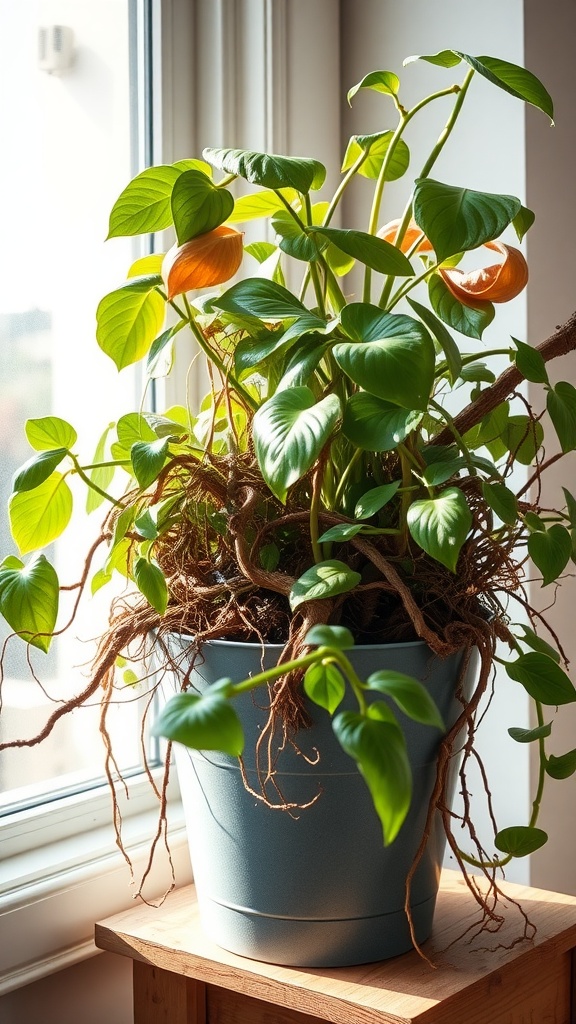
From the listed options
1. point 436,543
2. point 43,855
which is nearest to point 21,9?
point 436,543

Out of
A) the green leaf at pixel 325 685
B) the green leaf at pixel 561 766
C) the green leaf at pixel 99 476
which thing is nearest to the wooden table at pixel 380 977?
the green leaf at pixel 561 766

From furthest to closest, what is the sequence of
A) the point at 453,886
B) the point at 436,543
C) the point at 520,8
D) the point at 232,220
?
the point at 520,8
the point at 453,886
the point at 232,220
the point at 436,543

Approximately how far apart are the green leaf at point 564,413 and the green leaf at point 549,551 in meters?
0.07

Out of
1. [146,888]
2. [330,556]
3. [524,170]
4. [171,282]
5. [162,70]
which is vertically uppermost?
[162,70]

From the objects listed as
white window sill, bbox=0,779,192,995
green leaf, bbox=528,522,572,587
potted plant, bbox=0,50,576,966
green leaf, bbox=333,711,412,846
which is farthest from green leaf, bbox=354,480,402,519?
white window sill, bbox=0,779,192,995

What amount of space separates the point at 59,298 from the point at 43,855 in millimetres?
610

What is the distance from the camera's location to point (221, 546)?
0.84 metres

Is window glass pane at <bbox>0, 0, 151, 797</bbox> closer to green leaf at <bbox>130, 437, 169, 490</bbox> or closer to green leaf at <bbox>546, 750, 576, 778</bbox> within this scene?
green leaf at <bbox>130, 437, 169, 490</bbox>

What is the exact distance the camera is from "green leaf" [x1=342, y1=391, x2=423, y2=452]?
681mm

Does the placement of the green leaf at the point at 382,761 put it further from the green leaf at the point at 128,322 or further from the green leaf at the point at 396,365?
the green leaf at the point at 128,322

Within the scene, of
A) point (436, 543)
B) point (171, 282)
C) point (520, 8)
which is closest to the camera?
point (436, 543)

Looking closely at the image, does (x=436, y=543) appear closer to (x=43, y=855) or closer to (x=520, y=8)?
(x=43, y=855)

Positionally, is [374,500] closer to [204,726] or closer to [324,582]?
[324,582]

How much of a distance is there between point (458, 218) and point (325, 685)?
325 millimetres
